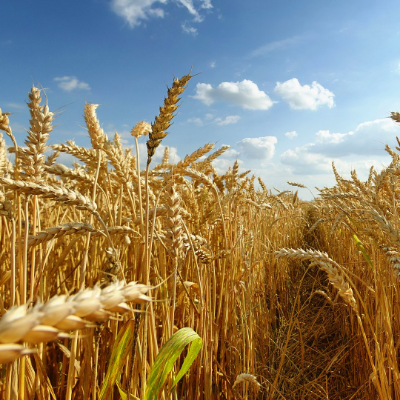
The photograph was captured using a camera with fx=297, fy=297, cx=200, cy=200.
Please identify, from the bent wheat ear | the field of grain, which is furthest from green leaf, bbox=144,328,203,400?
the bent wheat ear

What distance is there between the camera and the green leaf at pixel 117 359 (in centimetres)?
73

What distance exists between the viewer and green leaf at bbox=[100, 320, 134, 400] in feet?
2.41

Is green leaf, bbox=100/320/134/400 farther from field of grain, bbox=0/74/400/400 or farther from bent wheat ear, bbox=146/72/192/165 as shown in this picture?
bent wheat ear, bbox=146/72/192/165

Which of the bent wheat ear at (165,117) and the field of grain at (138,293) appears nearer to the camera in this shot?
the field of grain at (138,293)

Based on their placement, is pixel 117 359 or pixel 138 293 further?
pixel 117 359

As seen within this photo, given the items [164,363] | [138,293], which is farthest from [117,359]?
[138,293]

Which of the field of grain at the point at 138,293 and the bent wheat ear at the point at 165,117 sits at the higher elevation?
the bent wheat ear at the point at 165,117

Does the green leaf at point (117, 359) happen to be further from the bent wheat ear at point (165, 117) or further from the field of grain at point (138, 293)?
the bent wheat ear at point (165, 117)

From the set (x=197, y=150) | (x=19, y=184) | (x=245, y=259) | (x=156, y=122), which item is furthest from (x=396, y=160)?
(x=19, y=184)

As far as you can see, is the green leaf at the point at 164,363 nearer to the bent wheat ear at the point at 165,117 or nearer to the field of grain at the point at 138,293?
the field of grain at the point at 138,293

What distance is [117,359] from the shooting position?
2.48 ft

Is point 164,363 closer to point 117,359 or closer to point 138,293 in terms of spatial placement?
point 117,359

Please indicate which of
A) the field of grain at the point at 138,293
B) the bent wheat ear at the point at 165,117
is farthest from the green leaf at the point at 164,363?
the bent wheat ear at the point at 165,117

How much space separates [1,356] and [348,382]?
6.35 ft
